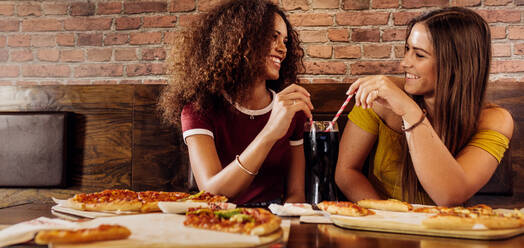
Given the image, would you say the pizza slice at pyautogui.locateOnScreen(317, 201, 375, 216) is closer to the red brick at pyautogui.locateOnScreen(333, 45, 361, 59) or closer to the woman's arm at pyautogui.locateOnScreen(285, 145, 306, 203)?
the woman's arm at pyautogui.locateOnScreen(285, 145, 306, 203)

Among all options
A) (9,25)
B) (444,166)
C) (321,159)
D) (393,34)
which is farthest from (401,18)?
(9,25)

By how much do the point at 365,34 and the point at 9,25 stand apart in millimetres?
2163

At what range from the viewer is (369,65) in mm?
2250

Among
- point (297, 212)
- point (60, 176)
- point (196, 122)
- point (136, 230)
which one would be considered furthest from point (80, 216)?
point (60, 176)

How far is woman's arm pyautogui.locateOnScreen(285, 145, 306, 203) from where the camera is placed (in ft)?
4.93

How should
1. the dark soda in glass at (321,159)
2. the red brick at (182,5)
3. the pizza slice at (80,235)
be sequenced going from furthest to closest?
the red brick at (182,5) → the dark soda in glass at (321,159) → the pizza slice at (80,235)

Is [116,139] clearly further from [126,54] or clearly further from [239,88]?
[239,88]

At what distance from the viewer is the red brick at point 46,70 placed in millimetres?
2438

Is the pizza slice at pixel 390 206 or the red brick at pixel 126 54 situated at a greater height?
the red brick at pixel 126 54

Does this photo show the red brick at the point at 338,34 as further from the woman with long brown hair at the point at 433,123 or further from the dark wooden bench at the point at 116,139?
the woman with long brown hair at the point at 433,123

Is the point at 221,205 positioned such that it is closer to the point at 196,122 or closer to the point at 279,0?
the point at 196,122

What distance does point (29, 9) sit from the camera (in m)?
2.45

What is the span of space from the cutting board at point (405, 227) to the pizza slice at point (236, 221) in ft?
0.52

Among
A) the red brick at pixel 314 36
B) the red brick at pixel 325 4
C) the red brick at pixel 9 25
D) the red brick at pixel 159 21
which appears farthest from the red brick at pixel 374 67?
the red brick at pixel 9 25
